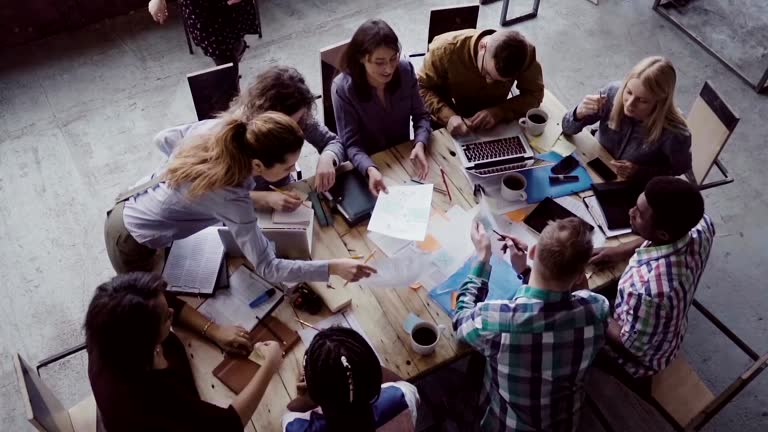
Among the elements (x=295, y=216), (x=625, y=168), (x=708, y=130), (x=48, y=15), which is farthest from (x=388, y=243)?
(x=48, y=15)

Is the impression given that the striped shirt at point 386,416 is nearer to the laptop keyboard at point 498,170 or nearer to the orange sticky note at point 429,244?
the orange sticky note at point 429,244

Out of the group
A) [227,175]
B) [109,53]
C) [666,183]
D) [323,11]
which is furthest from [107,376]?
[323,11]

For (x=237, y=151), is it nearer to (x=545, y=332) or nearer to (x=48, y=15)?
(x=545, y=332)

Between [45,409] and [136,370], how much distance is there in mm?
390

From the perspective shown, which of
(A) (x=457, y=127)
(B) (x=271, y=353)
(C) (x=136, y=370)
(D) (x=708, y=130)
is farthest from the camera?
(D) (x=708, y=130)

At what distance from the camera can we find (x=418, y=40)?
4.52 metres

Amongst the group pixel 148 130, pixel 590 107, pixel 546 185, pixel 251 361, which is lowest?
pixel 148 130

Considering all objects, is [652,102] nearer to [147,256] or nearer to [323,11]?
[147,256]

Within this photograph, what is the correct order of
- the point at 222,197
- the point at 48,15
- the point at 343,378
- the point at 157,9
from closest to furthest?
the point at 343,378, the point at 222,197, the point at 157,9, the point at 48,15

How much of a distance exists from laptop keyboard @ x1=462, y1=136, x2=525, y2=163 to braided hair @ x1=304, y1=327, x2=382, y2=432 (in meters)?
1.18

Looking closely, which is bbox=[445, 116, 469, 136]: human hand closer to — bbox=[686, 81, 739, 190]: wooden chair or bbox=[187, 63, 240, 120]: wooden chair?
bbox=[187, 63, 240, 120]: wooden chair

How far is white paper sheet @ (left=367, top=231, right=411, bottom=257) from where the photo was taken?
2252 mm

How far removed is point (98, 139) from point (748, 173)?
4.21 meters

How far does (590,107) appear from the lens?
256cm
